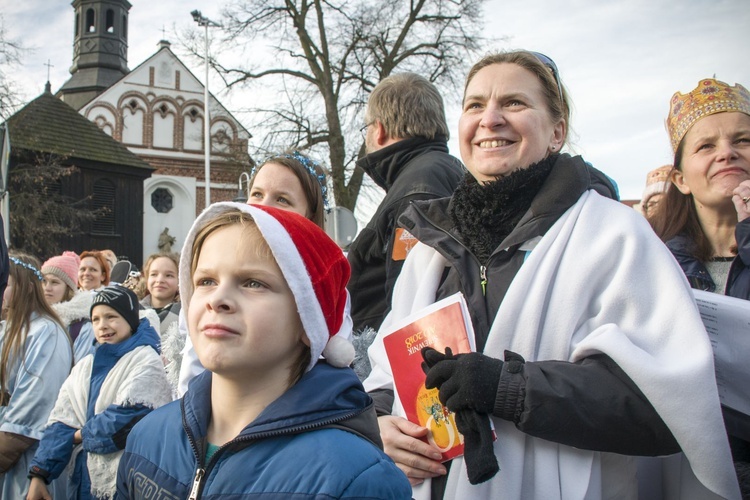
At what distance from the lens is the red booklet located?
66.6 inches

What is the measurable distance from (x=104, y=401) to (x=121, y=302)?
58cm

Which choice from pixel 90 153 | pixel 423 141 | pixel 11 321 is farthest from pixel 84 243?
pixel 423 141

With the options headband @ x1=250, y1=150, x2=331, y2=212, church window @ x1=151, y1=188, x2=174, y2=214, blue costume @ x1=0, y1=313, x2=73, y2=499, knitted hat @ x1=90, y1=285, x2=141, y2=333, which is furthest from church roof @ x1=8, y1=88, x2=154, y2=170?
headband @ x1=250, y1=150, x2=331, y2=212

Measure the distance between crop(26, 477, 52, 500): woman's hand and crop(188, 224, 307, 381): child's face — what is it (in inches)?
97.7

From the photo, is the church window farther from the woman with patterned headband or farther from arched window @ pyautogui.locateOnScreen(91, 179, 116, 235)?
the woman with patterned headband

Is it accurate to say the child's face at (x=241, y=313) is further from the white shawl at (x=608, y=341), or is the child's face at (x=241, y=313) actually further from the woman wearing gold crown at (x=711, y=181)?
the woman wearing gold crown at (x=711, y=181)

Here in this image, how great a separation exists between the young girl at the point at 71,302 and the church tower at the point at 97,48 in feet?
135

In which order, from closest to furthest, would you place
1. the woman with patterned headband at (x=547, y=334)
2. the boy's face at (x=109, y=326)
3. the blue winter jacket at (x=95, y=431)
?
the woman with patterned headband at (x=547, y=334), the blue winter jacket at (x=95, y=431), the boy's face at (x=109, y=326)

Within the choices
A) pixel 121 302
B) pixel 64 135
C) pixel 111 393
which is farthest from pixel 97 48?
pixel 111 393

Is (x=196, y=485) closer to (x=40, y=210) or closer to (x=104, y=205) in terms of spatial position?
(x=40, y=210)

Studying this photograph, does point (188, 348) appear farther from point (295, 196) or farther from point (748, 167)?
point (748, 167)

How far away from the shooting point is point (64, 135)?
28.0 metres

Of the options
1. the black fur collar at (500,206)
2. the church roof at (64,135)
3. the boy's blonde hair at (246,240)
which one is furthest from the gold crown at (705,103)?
the church roof at (64,135)

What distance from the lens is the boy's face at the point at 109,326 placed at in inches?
141
